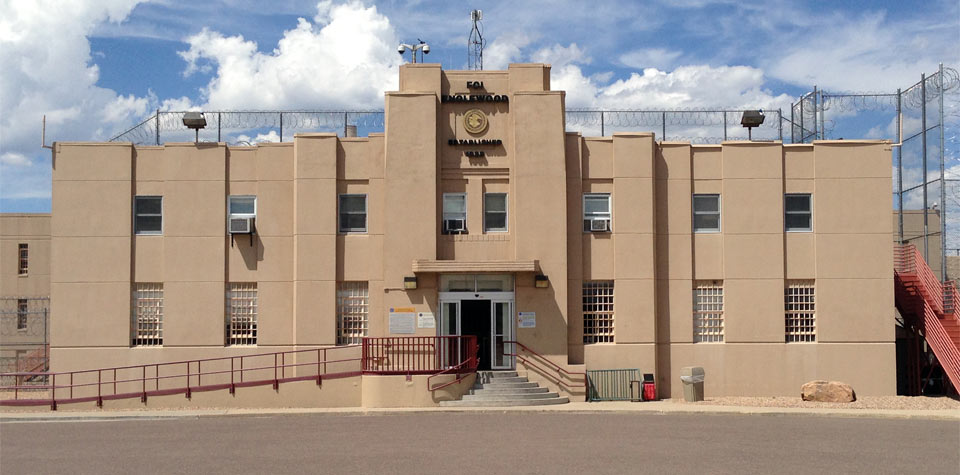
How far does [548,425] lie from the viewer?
64.6 feet

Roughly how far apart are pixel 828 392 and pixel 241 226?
17.2 m

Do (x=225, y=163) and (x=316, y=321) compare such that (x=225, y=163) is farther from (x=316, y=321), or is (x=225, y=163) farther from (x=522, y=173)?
(x=522, y=173)

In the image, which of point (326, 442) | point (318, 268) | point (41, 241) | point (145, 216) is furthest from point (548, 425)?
point (41, 241)

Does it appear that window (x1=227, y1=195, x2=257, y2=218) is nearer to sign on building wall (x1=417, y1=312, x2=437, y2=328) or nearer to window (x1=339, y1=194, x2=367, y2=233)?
window (x1=339, y1=194, x2=367, y2=233)

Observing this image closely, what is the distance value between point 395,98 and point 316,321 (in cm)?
687

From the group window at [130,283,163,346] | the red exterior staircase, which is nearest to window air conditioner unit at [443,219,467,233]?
window at [130,283,163,346]

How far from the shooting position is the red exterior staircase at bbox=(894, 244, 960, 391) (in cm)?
2616

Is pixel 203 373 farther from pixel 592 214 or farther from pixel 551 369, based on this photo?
pixel 592 214

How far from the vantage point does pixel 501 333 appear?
86.9 feet

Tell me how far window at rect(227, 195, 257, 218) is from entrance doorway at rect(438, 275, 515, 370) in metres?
6.12

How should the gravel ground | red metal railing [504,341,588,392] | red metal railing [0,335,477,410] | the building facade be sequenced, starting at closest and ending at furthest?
the gravel ground
red metal railing [0,335,477,410]
red metal railing [504,341,588,392]
the building facade

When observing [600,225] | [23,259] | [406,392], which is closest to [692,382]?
[600,225]

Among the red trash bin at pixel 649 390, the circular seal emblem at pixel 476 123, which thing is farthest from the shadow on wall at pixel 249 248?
the red trash bin at pixel 649 390

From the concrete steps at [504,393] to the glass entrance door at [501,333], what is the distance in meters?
0.56
